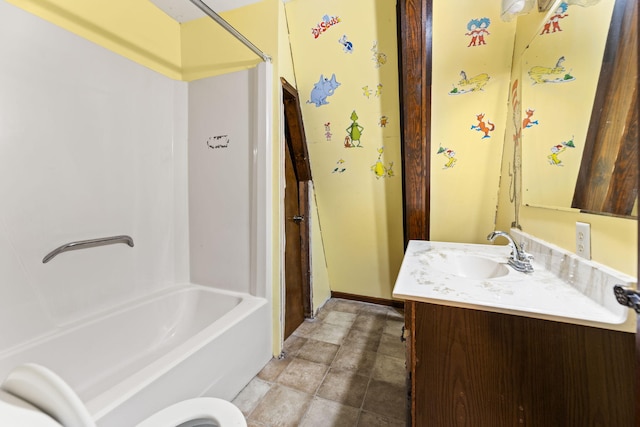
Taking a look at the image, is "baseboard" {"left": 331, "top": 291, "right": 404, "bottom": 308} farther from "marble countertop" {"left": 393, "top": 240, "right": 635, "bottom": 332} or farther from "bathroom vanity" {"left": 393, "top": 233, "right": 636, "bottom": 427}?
"bathroom vanity" {"left": 393, "top": 233, "right": 636, "bottom": 427}

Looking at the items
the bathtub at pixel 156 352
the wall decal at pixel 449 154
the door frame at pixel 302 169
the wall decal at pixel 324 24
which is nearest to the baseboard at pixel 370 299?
the door frame at pixel 302 169

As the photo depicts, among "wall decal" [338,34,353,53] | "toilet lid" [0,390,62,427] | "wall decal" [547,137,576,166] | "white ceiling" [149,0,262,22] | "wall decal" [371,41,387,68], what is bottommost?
"toilet lid" [0,390,62,427]

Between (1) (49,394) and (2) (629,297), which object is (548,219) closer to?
(2) (629,297)

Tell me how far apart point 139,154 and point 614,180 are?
2408mm

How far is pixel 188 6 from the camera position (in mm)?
1807

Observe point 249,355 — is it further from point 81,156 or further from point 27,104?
point 27,104

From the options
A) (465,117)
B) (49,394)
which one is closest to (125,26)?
(49,394)

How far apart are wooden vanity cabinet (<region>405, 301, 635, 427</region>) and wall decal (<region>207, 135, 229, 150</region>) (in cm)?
165

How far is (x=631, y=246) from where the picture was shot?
72 cm

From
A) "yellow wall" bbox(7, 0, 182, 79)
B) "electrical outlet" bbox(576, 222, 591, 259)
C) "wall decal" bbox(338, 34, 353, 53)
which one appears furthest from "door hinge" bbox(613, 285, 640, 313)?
"yellow wall" bbox(7, 0, 182, 79)

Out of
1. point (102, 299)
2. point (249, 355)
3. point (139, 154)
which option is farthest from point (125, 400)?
point (139, 154)

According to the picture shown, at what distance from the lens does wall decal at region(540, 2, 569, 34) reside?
1.07 m

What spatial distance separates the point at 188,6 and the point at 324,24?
100 cm

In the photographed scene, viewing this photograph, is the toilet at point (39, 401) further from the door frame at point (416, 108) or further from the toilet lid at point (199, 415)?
the door frame at point (416, 108)
